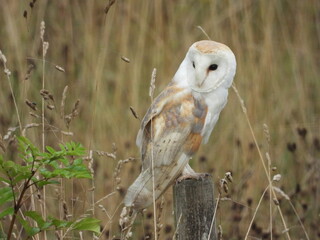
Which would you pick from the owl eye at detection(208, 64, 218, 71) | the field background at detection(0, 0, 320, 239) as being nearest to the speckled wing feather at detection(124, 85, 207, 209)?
the owl eye at detection(208, 64, 218, 71)

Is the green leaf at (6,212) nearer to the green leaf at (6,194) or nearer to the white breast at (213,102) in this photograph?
the green leaf at (6,194)

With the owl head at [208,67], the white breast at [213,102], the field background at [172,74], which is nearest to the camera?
the owl head at [208,67]

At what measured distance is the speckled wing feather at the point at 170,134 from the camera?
8.61ft

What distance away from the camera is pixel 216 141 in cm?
478

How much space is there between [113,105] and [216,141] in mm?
A: 644

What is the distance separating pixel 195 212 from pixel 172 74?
2.44 m

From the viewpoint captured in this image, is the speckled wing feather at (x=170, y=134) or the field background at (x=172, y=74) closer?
the speckled wing feather at (x=170, y=134)

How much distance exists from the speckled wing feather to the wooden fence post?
0.88 feet

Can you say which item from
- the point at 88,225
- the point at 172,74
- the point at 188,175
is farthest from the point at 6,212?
the point at 172,74

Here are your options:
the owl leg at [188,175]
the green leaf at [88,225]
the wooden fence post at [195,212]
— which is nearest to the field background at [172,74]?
the owl leg at [188,175]

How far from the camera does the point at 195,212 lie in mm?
2324

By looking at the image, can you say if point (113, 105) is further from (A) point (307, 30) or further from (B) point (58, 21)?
(A) point (307, 30)

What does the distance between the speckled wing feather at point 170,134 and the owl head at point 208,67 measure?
6 centimetres

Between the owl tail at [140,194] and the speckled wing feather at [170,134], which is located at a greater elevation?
the speckled wing feather at [170,134]
